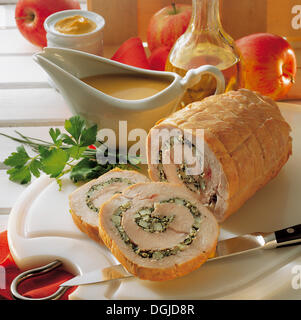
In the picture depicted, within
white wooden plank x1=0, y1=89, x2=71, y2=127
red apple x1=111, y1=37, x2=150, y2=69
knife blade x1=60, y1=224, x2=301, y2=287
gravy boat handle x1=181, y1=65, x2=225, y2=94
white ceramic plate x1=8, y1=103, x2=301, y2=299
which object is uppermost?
gravy boat handle x1=181, y1=65, x2=225, y2=94

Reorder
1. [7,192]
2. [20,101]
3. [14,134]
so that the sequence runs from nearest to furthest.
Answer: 1. [7,192]
2. [14,134]
3. [20,101]

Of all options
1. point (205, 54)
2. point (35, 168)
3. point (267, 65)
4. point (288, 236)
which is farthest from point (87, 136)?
point (267, 65)

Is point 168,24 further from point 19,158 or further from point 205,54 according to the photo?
point 19,158

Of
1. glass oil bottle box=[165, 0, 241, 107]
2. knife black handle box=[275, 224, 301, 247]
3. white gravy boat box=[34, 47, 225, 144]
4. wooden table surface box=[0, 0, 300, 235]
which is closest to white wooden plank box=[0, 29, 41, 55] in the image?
wooden table surface box=[0, 0, 300, 235]

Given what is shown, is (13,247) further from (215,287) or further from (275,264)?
(275,264)

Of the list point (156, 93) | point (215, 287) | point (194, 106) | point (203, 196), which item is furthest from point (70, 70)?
point (215, 287)

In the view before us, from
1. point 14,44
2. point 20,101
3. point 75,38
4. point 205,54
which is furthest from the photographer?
point 14,44

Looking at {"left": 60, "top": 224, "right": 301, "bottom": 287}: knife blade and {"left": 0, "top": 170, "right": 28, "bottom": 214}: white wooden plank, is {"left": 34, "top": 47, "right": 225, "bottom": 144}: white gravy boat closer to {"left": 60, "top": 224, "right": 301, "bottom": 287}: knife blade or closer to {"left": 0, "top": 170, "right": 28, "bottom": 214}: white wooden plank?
{"left": 0, "top": 170, "right": 28, "bottom": 214}: white wooden plank
